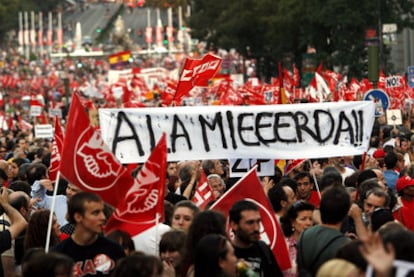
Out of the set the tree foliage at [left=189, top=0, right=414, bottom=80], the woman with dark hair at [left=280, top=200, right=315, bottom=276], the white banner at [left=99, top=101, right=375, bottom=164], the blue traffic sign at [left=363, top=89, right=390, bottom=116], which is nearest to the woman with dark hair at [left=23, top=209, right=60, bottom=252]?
the woman with dark hair at [left=280, top=200, right=315, bottom=276]

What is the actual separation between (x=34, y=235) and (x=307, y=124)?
3.14 metres

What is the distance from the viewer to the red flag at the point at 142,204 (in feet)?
32.4

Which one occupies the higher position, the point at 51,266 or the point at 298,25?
the point at 298,25

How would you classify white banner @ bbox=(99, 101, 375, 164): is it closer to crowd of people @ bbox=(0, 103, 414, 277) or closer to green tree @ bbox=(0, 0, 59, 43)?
crowd of people @ bbox=(0, 103, 414, 277)

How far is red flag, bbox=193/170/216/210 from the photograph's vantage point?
43.3ft

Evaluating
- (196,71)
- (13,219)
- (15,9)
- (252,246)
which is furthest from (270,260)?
(15,9)

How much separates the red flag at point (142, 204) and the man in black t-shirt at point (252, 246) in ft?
2.09

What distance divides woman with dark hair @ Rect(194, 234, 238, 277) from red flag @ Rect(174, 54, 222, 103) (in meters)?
11.4

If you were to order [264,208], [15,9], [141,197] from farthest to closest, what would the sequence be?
1. [15,9]
2. [264,208]
3. [141,197]

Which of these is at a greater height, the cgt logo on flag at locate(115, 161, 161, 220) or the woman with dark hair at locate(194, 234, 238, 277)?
the cgt logo on flag at locate(115, 161, 161, 220)

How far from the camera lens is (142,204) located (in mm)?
9906

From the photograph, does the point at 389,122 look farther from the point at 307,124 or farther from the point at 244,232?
the point at 244,232

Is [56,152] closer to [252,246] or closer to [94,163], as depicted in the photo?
[94,163]

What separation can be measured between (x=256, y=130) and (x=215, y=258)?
4211 mm
